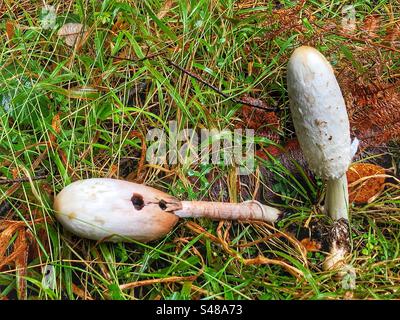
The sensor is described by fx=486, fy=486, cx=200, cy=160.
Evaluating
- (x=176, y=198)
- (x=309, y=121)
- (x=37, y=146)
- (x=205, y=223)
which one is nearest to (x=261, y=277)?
(x=205, y=223)

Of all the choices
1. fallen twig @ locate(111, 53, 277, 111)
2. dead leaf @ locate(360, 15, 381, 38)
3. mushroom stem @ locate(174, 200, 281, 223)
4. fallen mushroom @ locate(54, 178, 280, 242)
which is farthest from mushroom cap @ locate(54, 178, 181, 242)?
dead leaf @ locate(360, 15, 381, 38)

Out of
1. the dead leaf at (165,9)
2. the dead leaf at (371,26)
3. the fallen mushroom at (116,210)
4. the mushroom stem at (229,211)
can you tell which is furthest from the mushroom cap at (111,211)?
the dead leaf at (371,26)

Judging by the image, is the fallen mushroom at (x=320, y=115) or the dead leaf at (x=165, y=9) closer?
the fallen mushroom at (x=320, y=115)

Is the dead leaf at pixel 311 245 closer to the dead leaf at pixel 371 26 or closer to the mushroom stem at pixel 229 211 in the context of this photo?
the mushroom stem at pixel 229 211

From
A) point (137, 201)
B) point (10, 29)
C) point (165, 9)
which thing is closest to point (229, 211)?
point (137, 201)

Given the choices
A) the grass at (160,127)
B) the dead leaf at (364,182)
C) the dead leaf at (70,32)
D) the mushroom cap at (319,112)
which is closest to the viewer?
the mushroom cap at (319,112)
